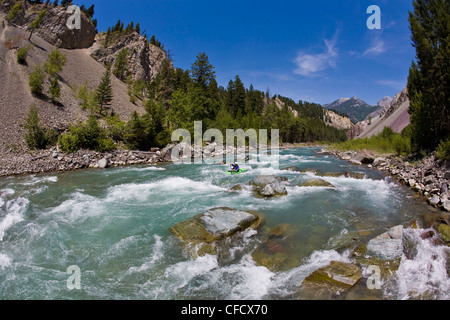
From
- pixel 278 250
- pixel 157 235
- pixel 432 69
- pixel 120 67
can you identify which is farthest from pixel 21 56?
pixel 432 69

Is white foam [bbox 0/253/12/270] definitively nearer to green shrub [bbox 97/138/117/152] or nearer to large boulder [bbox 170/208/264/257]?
large boulder [bbox 170/208/264/257]

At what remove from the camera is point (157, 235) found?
8047mm

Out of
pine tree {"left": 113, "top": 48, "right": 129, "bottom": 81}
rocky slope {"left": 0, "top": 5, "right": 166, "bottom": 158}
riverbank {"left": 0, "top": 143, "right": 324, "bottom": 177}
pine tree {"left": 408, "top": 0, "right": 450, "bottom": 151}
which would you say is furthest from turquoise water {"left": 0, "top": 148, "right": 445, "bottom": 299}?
pine tree {"left": 113, "top": 48, "right": 129, "bottom": 81}

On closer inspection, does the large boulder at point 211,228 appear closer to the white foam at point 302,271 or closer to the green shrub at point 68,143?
the white foam at point 302,271

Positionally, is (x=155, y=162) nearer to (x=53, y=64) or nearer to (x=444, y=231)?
(x=444, y=231)

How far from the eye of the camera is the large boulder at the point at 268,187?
12469mm

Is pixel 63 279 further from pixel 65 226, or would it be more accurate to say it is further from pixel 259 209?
pixel 259 209

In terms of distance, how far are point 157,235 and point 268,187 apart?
6985 millimetres

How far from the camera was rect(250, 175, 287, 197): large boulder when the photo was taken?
12.5 meters

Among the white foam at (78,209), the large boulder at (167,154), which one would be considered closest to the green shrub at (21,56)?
the large boulder at (167,154)

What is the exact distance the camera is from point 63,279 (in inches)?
223

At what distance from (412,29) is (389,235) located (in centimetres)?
2148
